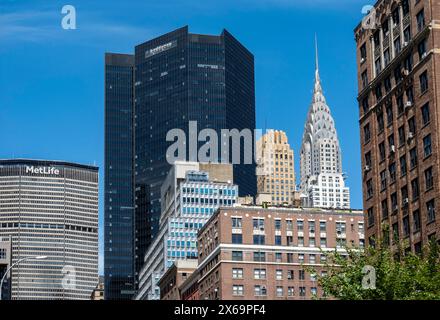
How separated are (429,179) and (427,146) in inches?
Result: 120

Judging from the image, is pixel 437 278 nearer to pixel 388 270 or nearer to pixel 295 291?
pixel 388 270

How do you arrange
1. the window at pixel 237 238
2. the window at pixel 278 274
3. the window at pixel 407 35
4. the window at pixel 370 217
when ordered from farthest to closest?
the window at pixel 237 238
the window at pixel 278 274
the window at pixel 370 217
the window at pixel 407 35

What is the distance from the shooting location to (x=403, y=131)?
90.8m

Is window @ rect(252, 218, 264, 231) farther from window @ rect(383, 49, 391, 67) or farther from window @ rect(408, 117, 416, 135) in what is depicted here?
window @ rect(408, 117, 416, 135)

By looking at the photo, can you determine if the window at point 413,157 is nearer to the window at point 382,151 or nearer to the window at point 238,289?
the window at point 382,151

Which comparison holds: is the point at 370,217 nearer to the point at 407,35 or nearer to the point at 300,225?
the point at 407,35

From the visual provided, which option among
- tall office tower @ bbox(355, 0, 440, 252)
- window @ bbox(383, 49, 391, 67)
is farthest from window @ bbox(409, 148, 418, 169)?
window @ bbox(383, 49, 391, 67)

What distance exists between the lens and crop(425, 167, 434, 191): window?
8288 cm

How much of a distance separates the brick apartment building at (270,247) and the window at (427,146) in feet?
205

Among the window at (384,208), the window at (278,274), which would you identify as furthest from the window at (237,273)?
the window at (384,208)

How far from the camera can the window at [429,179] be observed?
82875mm
